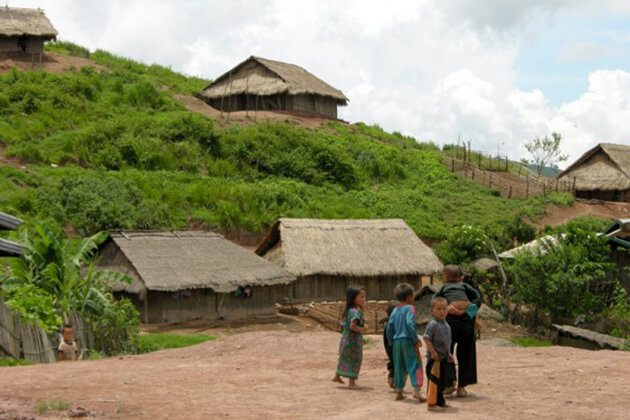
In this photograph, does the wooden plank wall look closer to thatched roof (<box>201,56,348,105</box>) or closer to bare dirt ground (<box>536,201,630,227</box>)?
bare dirt ground (<box>536,201,630,227</box>)

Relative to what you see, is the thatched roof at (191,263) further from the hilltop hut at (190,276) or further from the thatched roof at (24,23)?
the thatched roof at (24,23)

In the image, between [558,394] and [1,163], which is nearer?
[558,394]

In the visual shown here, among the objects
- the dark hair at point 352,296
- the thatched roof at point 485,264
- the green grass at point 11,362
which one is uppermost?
the thatched roof at point 485,264

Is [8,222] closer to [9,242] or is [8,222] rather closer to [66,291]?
[9,242]

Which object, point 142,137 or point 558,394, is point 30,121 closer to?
point 142,137

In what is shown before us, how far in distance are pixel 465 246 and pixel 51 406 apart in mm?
23091

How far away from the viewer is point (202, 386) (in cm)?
965

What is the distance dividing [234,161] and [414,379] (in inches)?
1242

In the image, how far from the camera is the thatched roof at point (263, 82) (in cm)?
4847

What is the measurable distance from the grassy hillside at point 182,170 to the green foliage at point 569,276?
39.9ft

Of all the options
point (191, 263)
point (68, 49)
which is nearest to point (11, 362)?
point (191, 263)

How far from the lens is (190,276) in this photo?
21.4m

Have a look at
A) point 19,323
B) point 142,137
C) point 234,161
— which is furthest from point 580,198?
point 19,323

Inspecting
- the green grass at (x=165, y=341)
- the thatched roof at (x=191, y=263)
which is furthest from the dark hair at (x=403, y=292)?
the thatched roof at (x=191, y=263)
